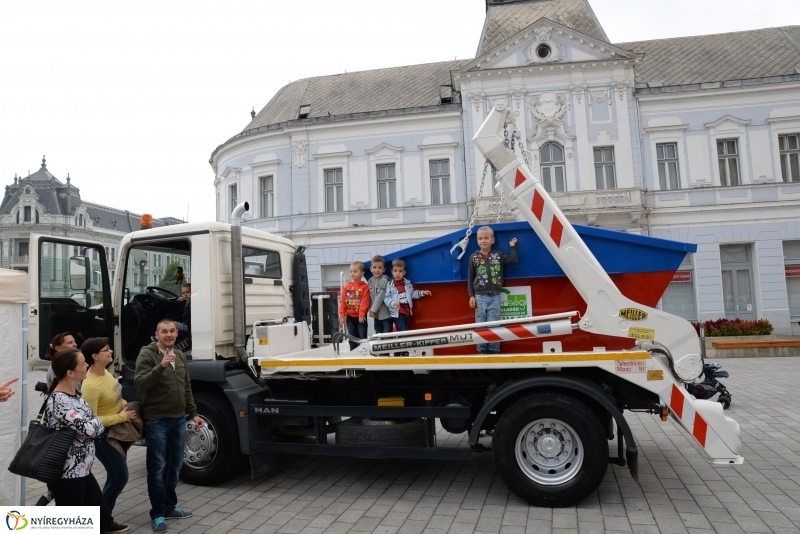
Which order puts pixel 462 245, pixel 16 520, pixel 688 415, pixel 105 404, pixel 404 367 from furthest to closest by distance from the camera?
1. pixel 462 245
2. pixel 404 367
3. pixel 688 415
4. pixel 105 404
5. pixel 16 520

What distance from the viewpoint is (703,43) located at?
84.0ft

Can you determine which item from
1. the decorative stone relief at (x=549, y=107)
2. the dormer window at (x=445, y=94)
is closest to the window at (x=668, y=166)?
the decorative stone relief at (x=549, y=107)

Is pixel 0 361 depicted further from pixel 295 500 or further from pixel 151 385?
pixel 295 500

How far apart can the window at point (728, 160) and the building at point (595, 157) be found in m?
0.08

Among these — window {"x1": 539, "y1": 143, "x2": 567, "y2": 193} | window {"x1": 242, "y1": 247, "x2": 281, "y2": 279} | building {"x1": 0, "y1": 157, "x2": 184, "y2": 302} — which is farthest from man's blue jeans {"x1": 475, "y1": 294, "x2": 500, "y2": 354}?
building {"x1": 0, "y1": 157, "x2": 184, "y2": 302}

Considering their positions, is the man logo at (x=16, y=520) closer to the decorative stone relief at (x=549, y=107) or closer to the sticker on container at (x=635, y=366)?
the sticker on container at (x=635, y=366)

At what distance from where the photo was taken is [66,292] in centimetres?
550

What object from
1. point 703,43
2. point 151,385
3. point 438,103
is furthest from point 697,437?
point 703,43

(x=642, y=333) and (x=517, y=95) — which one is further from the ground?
(x=517, y=95)

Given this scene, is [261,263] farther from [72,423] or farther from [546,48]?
[546,48]

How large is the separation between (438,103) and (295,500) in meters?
21.7

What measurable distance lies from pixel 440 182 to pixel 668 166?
907 cm

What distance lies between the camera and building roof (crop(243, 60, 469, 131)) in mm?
25578

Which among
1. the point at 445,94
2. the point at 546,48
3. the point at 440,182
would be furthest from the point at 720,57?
the point at 440,182
